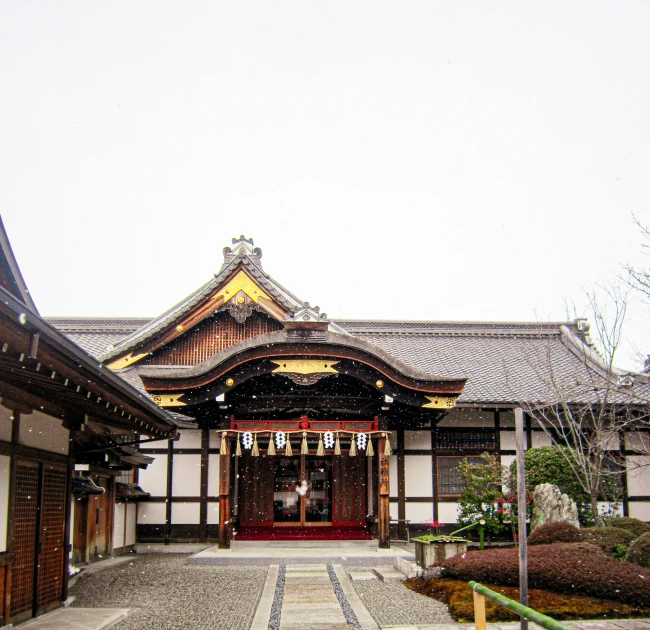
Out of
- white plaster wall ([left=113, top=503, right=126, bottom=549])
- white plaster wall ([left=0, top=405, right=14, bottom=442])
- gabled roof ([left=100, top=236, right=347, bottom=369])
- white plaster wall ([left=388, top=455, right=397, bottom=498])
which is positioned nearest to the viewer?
white plaster wall ([left=0, top=405, right=14, bottom=442])

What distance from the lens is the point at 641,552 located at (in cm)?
1061

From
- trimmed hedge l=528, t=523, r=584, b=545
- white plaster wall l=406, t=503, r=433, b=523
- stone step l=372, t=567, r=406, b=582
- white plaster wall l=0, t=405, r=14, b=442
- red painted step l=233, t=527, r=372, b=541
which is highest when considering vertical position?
white plaster wall l=0, t=405, r=14, b=442

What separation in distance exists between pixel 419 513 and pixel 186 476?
19.6 ft

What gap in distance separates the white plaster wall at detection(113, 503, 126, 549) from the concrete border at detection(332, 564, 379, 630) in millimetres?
5327

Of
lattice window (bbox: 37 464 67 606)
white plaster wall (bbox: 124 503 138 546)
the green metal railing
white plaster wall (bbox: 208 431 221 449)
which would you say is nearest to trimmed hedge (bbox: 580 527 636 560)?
the green metal railing

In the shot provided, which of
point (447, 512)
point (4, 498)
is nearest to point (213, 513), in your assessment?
point (447, 512)

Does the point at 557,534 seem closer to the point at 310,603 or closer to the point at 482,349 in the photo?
the point at 310,603

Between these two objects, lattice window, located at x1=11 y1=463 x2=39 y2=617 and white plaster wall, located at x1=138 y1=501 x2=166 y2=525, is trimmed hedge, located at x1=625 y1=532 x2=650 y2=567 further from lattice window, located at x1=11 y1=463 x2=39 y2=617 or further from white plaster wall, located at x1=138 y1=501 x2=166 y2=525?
white plaster wall, located at x1=138 y1=501 x2=166 y2=525

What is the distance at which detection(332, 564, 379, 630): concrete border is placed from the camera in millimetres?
8875

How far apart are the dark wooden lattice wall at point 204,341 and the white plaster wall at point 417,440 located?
212 inches

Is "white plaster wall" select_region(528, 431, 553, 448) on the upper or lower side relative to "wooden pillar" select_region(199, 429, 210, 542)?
upper

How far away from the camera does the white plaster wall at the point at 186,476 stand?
17875 mm

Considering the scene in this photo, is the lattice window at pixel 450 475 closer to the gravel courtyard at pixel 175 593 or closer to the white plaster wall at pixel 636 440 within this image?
the white plaster wall at pixel 636 440

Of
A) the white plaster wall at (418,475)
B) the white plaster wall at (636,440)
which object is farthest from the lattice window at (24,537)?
the white plaster wall at (636,440)
